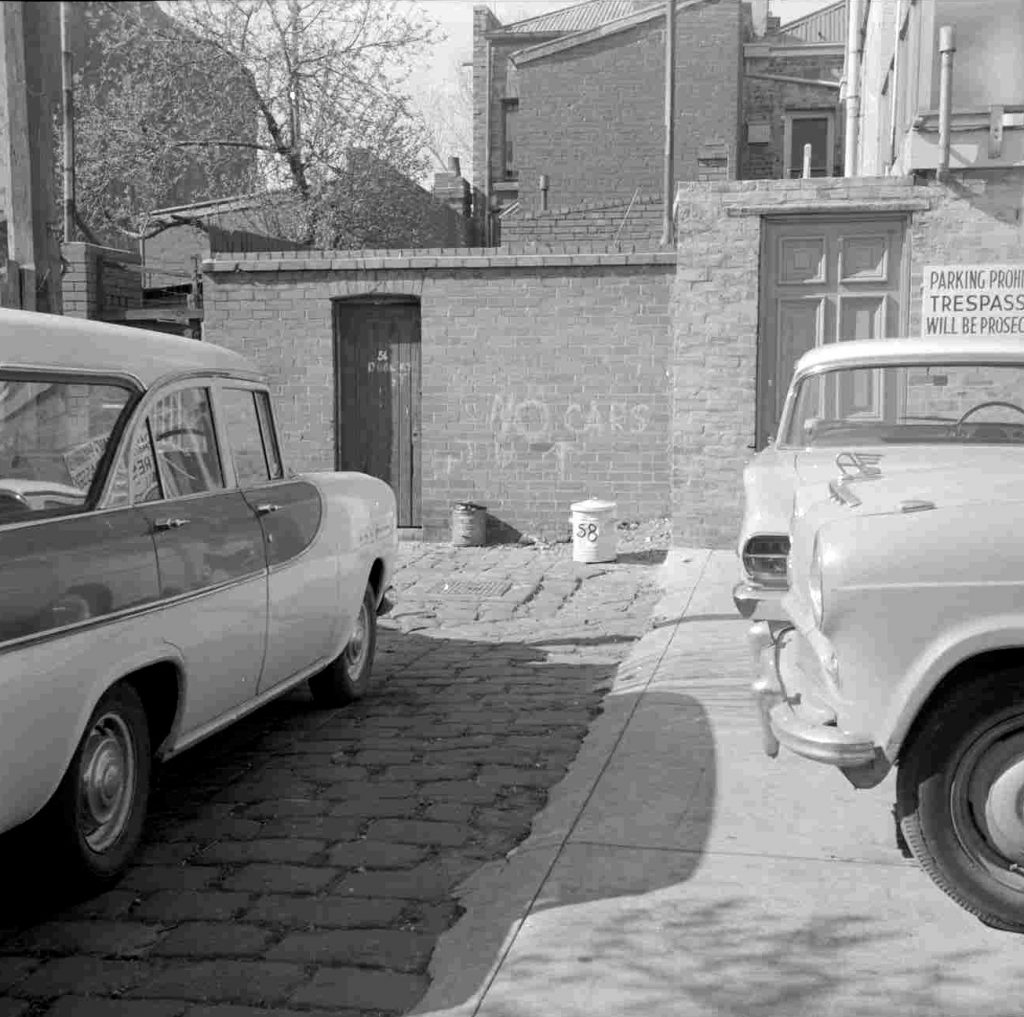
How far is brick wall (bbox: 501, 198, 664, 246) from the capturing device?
1789 centimetres

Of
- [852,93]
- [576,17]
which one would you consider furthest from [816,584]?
[576,17]

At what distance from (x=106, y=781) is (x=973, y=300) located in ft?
29.1

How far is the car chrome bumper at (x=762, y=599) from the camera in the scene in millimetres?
5852

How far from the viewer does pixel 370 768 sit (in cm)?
534

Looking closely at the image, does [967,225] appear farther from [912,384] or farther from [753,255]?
[912,384]

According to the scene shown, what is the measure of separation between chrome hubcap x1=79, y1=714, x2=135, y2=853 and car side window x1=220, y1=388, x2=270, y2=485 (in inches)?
55.7

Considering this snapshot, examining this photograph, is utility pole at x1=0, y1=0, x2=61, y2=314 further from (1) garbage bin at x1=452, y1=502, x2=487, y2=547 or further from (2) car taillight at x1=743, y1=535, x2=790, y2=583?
(1) garbage bin at x1=452, y1=502, x2=487, y2=547

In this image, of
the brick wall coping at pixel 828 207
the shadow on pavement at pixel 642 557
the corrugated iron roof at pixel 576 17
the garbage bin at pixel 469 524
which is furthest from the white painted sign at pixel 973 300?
the corrugated iron roof at pixel 576 17

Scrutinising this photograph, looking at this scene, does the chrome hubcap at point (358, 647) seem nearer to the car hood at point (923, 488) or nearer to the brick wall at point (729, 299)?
the car hood at point (923, 488)

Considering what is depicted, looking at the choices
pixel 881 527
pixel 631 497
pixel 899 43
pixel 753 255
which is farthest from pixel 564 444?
pixel 881 527

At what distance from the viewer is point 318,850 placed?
4355 mm

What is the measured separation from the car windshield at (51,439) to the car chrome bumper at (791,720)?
7.25 ft

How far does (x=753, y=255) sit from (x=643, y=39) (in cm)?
2158

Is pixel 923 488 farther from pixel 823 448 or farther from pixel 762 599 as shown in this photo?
pixel 823 448
